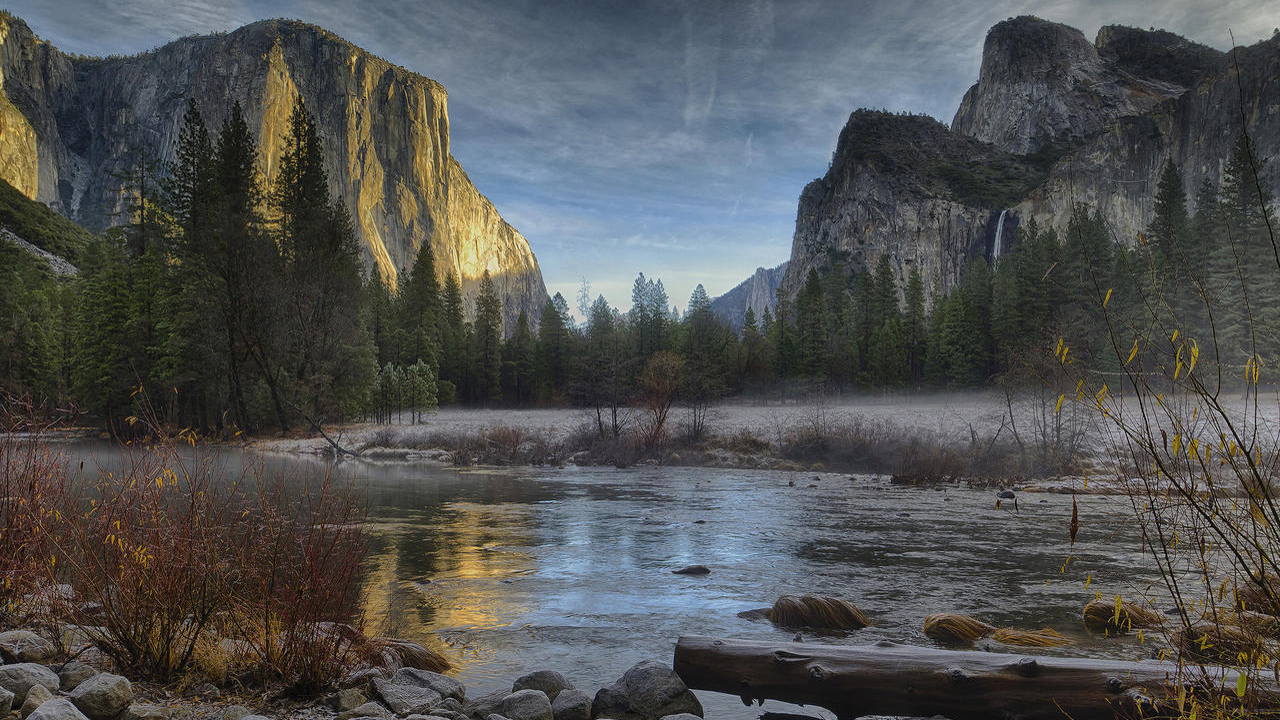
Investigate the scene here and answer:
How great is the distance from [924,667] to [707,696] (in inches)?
76.3

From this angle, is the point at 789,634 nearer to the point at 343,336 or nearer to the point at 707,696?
the point at 707,696

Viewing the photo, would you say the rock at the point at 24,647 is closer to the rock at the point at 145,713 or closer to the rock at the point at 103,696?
the rock at the point at 103,696

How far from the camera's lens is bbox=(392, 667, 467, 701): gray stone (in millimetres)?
6289

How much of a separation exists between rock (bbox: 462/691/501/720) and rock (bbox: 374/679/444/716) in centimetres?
25

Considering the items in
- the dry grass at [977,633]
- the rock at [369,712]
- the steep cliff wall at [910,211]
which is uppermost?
the steep cliff wall at [910,211]

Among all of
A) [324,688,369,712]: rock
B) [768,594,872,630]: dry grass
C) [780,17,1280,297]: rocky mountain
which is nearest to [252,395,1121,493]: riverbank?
[768,594,872,630]: dry grass

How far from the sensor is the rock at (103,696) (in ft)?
16.2

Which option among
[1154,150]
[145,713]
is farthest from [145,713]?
[1154,150]

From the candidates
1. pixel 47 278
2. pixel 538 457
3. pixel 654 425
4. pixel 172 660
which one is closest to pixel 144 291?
pixel 538 457

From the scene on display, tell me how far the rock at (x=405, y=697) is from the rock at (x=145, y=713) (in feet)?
4.98

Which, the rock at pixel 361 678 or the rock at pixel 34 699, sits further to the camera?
the rock at pixel 361 678

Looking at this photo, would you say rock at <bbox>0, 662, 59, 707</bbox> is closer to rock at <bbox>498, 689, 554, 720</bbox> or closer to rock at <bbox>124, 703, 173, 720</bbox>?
rock at <bbox>124, 703, 173, 720</bbox>

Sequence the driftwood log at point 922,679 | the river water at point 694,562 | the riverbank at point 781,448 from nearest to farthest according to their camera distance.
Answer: the driftwood log at point 922,679 < the river water at point 694,562 < the riverbank at point 781,448

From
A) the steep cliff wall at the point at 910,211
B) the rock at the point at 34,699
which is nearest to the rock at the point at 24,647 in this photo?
the rock at the point at 34,699
